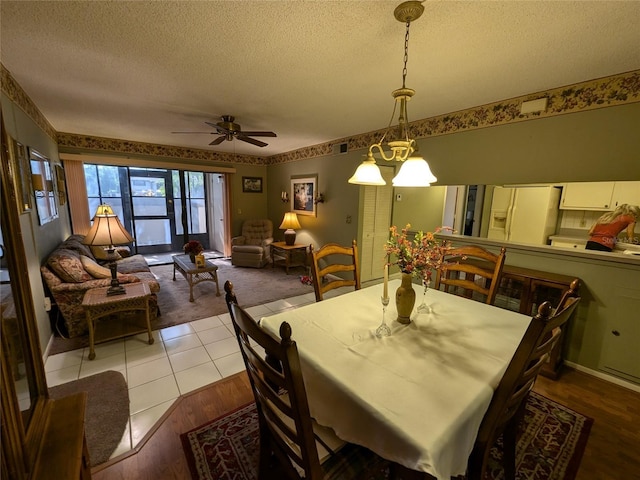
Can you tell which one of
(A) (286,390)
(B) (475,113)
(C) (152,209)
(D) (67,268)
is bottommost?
(D) (67,268)

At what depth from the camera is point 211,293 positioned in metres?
3.93

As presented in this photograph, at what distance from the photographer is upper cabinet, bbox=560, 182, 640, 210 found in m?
2.80

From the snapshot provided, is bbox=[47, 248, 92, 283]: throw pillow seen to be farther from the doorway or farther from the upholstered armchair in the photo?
the doorway

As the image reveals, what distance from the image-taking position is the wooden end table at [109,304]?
237cm

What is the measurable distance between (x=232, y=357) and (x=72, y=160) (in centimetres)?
451

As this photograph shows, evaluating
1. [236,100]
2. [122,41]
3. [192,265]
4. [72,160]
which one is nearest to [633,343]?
[236,100]

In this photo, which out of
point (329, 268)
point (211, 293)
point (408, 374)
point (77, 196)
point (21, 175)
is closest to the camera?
point (408, 374)

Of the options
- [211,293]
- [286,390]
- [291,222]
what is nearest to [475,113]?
[286,390]

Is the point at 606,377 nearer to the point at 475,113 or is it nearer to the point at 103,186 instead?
the point at 475,113

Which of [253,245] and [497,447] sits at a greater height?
[253,245]

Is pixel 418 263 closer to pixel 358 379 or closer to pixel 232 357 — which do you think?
pixel 358 379

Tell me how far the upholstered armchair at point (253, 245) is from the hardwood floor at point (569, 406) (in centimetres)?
323

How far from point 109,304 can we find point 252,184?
4.40 m

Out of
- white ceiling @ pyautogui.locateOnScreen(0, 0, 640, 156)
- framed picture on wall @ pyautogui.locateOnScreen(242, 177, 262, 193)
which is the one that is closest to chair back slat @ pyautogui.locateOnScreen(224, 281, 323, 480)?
white ceiling @ pyautogui.locateOnScreen(0, 0, 640, 156)
